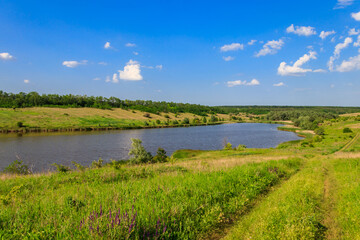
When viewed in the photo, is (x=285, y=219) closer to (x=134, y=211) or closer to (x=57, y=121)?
(x=134, y=211)

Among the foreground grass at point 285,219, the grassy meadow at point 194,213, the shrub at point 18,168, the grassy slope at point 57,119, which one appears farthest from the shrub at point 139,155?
the grassy slope at point 57,119

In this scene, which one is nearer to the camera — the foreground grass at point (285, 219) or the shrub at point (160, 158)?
the foreground grass at point (285, 219)

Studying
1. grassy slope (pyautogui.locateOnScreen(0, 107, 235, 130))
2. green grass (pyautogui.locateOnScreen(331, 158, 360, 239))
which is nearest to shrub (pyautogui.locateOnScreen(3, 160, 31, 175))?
green grass (pyautogui.locateOnScreen(331, 158, 360, 239))

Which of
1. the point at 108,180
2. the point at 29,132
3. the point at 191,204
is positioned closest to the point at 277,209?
the point at 191,204

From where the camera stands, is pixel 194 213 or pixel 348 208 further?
pixel 348 208

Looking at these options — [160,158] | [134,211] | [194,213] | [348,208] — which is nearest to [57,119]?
[160,158]

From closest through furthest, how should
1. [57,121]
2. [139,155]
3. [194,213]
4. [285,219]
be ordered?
[285,219] < [194,213] < [139,155] < [57,121]

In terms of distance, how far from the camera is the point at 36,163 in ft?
150

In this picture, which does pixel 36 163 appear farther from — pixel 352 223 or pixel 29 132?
pixel 29 132

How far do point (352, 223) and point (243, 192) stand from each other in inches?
145

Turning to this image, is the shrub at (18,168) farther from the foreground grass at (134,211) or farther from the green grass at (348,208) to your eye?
the green grass at (348,208)

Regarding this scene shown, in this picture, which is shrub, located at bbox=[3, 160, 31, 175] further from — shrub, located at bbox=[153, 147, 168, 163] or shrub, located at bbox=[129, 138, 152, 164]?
shrub, located at bbox=[153, 147, 168, 163]

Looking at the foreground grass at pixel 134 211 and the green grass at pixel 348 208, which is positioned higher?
the foreground grass at pixel 134 211

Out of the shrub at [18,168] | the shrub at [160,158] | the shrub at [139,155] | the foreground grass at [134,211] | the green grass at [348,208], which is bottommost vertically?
the shrub at [160,158]
